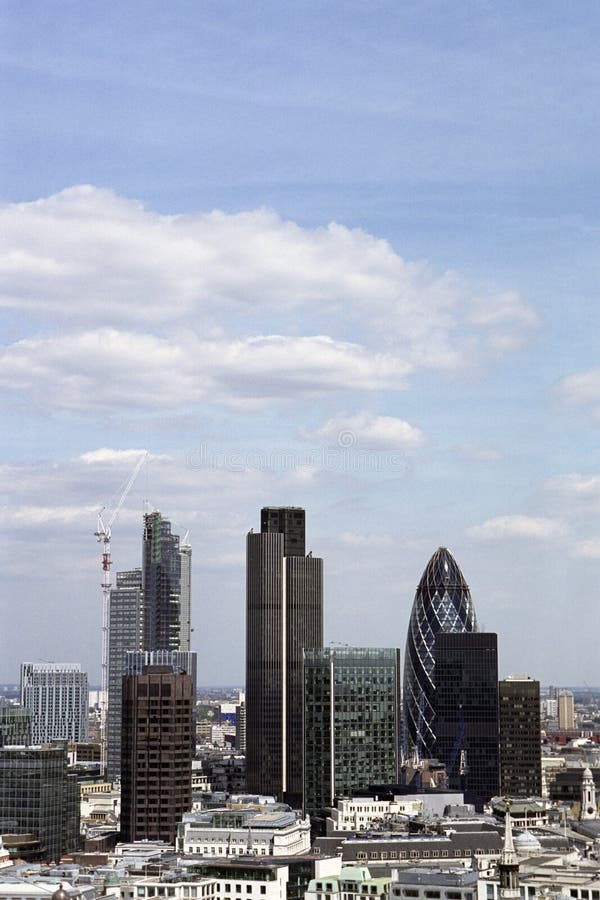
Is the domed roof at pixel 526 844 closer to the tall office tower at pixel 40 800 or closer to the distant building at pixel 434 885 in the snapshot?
the distant building at pixel 434 885

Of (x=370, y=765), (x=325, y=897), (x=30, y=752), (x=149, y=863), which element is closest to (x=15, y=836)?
(x=30, y=752)

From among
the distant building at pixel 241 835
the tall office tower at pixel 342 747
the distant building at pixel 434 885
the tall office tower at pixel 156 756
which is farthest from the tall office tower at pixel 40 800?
the distant building at pixel 434 885

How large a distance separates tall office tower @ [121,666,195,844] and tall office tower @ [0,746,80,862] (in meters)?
7.94

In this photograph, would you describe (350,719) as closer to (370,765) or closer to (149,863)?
(370,765)

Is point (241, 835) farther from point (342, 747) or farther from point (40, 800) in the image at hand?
point (342, 747)

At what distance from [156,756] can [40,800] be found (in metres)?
16.4

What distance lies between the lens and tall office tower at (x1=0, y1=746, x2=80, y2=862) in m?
156

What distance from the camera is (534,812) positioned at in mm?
180000

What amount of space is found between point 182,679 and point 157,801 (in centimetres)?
1420

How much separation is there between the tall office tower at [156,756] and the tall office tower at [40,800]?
26.0 feet

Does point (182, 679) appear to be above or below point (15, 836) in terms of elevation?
above

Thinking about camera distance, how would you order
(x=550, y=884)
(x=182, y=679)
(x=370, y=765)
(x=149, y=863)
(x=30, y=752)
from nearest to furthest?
(x=550, y=884) → (x=149, y=863) → (x=30, y=752) → (x=182, y=679) → (x=370, y=765)

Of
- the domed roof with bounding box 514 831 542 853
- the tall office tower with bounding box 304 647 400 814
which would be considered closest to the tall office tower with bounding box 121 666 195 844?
the tall office tower with bounding box 304 647 400 814

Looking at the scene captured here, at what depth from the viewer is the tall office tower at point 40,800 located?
156m
